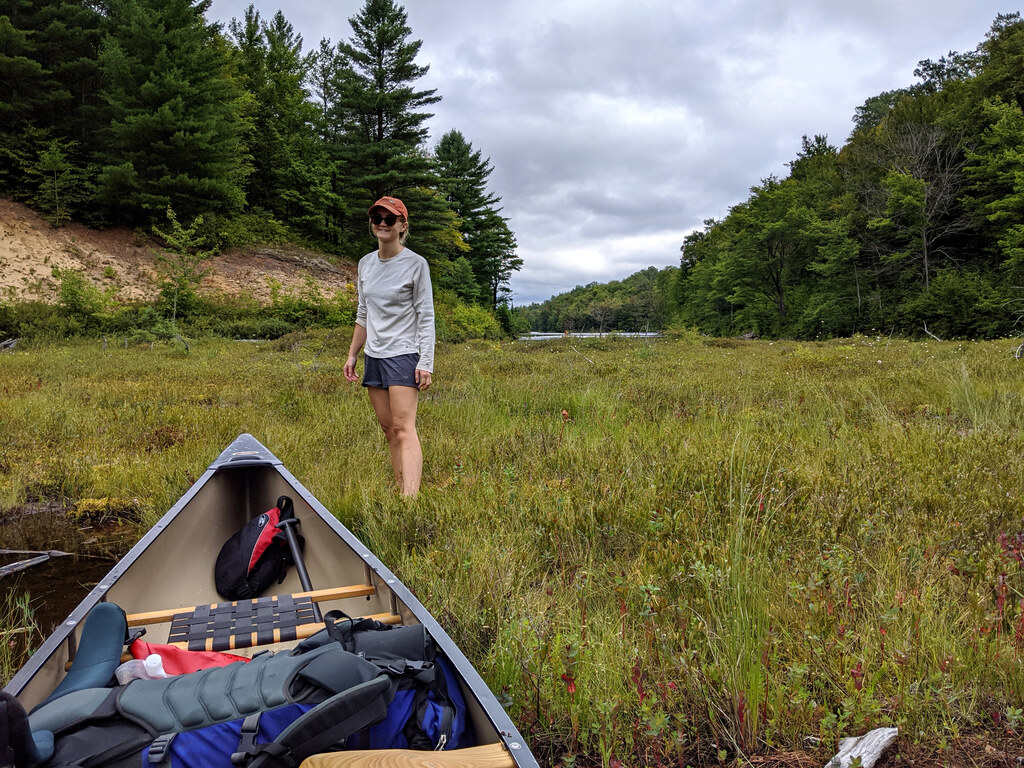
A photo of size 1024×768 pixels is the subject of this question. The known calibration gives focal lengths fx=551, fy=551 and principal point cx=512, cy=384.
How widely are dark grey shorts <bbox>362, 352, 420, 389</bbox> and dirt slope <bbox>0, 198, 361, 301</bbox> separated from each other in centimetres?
A: 2189

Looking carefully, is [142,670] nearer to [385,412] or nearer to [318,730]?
[318,730]

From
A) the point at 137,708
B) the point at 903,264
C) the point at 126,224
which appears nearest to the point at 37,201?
the point at 126,224

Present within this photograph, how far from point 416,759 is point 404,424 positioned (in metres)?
2.72

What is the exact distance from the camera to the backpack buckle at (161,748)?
53.1 inches

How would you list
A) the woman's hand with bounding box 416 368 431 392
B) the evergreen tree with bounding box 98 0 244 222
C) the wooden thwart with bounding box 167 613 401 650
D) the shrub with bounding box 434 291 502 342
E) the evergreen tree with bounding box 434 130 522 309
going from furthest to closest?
the evergreen tree with bounding box 434 130 522 309
the shrub with bounding box 434 291 502 342
the evergreen tree with bounding box 98 0 244 222
the woman's hand with bounding box 416 368 431 392
the wooden thwart with bounding box 167 613 401 650

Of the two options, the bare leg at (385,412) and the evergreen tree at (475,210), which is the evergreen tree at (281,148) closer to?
the evergreen tree at (475,210)

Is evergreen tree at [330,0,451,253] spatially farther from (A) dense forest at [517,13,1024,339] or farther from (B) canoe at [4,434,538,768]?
(B) canoe at [4,434,538,768]

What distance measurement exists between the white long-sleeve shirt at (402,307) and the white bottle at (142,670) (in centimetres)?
236

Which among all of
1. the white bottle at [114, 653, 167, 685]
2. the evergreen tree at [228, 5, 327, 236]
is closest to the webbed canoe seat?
the white bottle at [114, 653, 167, 685]

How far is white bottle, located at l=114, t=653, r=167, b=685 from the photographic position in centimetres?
174

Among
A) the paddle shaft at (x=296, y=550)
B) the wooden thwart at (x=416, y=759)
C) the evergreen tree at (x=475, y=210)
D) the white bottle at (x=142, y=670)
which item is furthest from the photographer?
the evergreen tree at (x=475, y=210)

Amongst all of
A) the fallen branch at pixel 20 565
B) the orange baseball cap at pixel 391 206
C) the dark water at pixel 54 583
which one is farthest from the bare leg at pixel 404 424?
the fallen branch at pixel 20 565

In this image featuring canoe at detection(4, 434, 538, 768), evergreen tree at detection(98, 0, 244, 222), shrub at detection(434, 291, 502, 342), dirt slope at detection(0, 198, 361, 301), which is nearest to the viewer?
canoe at detection(4, 434, 538, 768)

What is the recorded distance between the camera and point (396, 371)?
384 centimetres
